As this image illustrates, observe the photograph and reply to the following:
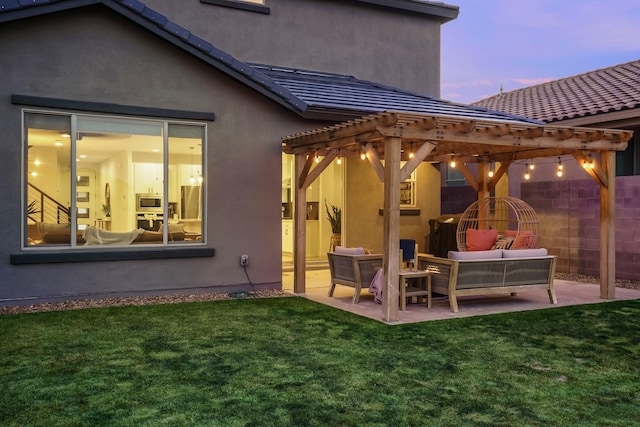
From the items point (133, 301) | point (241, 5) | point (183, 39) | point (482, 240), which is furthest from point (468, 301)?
point (241, 5)

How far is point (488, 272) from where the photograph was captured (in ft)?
28.1

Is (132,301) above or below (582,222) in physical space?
below

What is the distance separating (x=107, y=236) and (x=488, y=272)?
557 centimetres

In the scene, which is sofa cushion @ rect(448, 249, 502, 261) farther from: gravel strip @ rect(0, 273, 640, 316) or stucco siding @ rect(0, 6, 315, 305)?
stucco siding @ rect(0, 6, 315, 305)

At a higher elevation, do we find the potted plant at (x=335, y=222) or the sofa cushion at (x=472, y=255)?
the potted plant at (x=335, y=222)

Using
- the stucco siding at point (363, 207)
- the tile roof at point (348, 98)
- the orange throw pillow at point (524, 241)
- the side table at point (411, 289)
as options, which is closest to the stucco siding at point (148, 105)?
the tile roof at point (348, 98)

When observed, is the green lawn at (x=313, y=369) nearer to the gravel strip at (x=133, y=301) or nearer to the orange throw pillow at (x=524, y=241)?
the gravel strip at (x=133, y=301)

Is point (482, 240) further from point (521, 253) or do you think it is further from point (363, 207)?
point (363, 207)

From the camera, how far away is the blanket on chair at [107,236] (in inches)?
351

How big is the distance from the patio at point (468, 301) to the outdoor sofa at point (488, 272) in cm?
25

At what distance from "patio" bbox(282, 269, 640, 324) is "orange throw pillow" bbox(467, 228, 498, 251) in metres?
1.24

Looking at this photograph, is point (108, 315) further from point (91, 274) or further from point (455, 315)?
point (455, 315)

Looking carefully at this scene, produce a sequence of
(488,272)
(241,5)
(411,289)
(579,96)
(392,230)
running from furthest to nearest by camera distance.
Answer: (579,96), (241,5), (411,289), (488,272), (392,230)

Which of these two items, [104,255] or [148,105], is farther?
[148,105]
